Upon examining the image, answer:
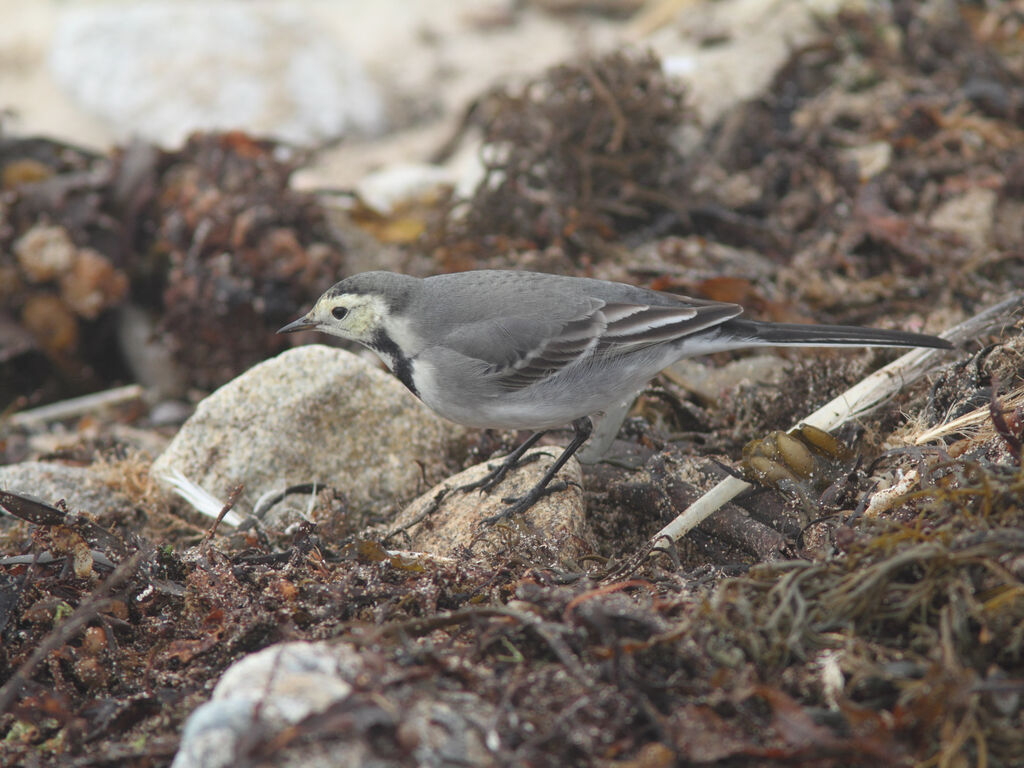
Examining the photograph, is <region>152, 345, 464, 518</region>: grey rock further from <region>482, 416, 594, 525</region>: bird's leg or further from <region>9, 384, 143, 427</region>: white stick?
<region>9, 384, 143, 427</region>: white stick

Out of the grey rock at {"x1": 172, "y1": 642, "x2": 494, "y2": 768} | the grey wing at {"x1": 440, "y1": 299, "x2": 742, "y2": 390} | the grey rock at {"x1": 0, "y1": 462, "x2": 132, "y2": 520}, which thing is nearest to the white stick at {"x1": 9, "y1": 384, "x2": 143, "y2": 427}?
the grey rock at {"x1": 0, "y1": 462, "x2": 132, "y2": 520}

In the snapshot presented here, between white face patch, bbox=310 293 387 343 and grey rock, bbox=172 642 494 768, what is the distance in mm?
2117

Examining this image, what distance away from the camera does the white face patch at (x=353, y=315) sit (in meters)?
4.41

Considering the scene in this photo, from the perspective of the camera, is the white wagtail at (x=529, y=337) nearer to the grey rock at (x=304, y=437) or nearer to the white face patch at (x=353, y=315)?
the white face patch at (x=353, y=315)

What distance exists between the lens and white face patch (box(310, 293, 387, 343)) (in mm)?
4410

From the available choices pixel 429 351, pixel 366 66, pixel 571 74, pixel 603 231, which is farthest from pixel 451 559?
pixel 366 66

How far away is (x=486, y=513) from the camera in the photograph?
429 cm

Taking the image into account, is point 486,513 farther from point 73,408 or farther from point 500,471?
point 73,408

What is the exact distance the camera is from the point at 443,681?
270cm

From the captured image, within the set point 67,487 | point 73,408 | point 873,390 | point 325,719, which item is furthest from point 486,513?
point 73,408

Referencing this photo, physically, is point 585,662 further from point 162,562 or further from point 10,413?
point 10,413

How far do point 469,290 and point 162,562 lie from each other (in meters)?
1.83

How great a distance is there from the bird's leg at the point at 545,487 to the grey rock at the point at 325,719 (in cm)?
154

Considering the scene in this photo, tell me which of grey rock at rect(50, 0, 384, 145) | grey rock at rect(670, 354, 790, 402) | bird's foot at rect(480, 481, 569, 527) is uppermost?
grey rock at rect(50, 0, 384, 145)
